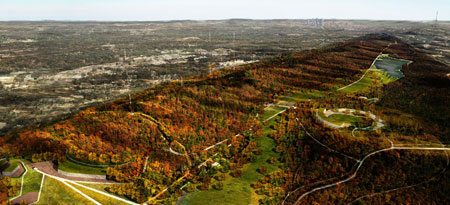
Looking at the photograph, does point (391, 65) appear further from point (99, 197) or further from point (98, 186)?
point (99, 197)

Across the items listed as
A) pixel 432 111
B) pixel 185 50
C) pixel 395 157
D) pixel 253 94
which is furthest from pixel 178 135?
pixel 185 50

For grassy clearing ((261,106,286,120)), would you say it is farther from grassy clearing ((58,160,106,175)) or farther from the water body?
the water body

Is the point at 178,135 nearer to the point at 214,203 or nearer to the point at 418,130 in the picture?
the point at 214,203

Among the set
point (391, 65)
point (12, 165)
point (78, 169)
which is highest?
point (391, 65)

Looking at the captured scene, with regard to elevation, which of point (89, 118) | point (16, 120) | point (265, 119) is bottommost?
point (16, 120)

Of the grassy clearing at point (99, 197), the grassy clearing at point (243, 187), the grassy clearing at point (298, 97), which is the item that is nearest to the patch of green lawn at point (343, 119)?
the grassy clearing at point (243, 187)

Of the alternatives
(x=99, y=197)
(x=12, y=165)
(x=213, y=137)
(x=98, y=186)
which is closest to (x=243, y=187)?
(x=213, y=137)
